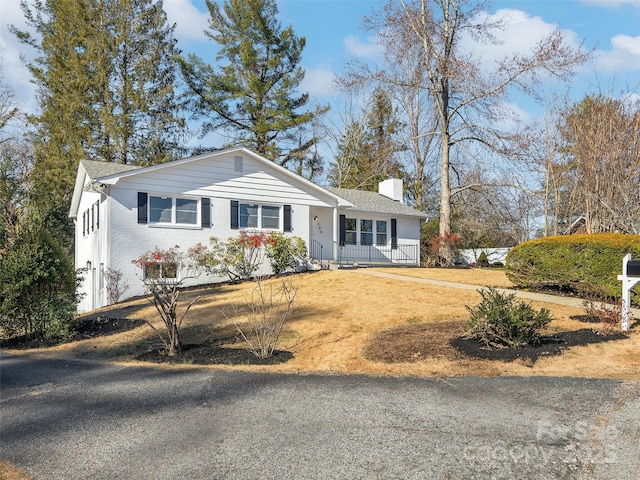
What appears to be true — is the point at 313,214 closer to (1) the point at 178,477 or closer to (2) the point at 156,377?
(2) the point at 156,377

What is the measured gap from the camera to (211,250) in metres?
17.8

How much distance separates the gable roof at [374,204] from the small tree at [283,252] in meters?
4.17

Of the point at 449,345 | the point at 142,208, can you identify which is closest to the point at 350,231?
the point at 142,208

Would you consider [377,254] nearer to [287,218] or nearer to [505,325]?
[287,218]

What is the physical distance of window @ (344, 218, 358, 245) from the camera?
22.9 meters

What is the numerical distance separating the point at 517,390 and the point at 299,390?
2.43m

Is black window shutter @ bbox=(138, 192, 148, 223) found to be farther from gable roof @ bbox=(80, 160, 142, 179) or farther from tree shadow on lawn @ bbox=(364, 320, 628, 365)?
tree shadow on lawn @ bbox=(364, 320, 628, 365)

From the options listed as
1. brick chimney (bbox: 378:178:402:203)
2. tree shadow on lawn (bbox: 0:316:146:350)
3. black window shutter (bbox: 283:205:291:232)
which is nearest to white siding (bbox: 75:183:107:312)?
tree shadow on lawn (bbox: 0:316:146:350)

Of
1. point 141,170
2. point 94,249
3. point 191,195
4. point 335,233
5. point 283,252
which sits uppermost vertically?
point 141,170

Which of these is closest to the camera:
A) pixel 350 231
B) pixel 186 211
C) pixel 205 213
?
pixel 186 211

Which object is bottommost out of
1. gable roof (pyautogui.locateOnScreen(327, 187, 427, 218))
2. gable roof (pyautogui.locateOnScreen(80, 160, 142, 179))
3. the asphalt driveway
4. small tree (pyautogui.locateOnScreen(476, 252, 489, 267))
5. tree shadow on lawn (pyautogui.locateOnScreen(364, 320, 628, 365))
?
the asphalt driveway

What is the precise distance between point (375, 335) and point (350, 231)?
14975 millimetres

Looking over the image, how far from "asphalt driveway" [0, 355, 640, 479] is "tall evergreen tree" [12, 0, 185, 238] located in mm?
25877

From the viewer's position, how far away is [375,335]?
A: 827 centimetres
